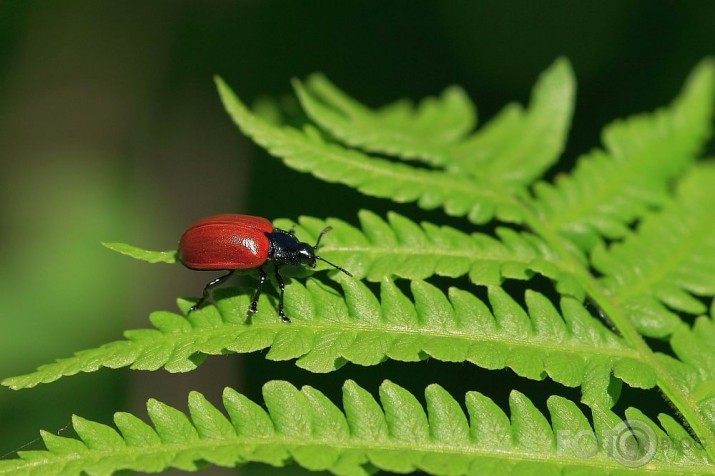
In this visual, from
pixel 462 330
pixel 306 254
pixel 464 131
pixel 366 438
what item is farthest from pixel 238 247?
pixel 464 131

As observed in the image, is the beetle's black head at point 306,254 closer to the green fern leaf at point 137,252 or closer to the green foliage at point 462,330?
the green foliage at point 462,330

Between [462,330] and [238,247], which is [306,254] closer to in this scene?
[238,247]

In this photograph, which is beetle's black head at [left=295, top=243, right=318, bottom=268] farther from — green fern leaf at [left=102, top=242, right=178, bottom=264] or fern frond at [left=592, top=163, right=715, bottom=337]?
fern frond at [left=592, top=163, right=715, bottom=337]

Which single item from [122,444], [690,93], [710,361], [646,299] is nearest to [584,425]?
[710,361]

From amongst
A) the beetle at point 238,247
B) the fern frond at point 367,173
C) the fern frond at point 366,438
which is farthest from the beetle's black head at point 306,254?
the fern frond at point 366,438

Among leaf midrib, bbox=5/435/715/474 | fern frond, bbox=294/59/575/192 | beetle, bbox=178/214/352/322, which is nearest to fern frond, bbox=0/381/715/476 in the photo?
leaf midrib, bbox=5/435/715/474

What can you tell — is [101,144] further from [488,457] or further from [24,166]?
[488,457]
